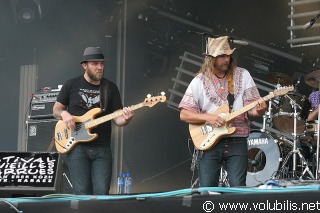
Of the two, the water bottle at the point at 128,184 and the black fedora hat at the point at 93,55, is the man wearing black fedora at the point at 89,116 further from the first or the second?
the water bottle at the point at 128,184

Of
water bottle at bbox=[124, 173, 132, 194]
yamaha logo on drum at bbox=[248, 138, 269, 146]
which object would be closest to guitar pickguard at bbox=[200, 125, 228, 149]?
yamaha logo on drum at bbox=[248, 138, 269, 146]

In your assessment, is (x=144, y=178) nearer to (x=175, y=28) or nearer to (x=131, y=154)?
(x=131, y=154)

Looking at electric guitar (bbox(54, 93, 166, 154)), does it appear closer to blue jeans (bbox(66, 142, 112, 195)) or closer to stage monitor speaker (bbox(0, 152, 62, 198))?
blue jeans (bbox(66, 142, 112, 195))

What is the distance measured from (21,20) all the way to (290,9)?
3.93 m

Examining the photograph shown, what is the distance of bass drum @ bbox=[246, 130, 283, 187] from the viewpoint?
872 cm

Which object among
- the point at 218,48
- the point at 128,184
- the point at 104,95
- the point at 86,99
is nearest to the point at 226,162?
the point at 218,48

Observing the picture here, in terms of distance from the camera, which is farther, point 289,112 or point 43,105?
point 289,112

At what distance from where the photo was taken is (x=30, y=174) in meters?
5.18

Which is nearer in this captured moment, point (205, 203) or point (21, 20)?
point (205, 203)

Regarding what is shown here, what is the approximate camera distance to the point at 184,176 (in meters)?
9.76

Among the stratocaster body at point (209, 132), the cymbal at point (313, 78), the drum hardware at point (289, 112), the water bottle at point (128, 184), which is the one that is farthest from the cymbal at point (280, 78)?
the stratocaster body at point (209, 132)

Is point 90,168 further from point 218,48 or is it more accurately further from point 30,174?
point 218,48

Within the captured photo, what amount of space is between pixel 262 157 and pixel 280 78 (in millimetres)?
1252

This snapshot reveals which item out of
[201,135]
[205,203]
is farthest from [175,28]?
[205,203]
